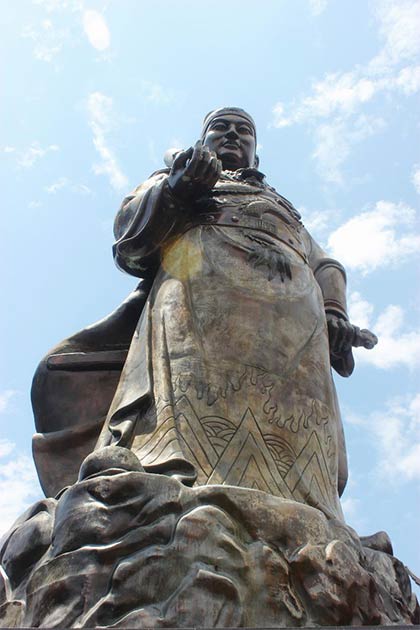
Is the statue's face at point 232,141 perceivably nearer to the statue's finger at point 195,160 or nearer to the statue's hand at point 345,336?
the statue's finger at point 195,160

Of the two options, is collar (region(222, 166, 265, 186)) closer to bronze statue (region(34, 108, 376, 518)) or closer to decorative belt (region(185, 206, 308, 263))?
bronze statue (region(34, 108, 376, 518))

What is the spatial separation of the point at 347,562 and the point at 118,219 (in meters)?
3.94

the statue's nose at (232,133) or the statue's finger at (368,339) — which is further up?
the statue's nose at (232,133)

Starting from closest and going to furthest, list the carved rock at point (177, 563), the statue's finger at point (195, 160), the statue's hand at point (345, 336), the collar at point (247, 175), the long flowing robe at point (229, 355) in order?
the carved rock at point (177, 563) < the long flowing robe at point (229, 355) < the statue's finger at point (195, 160) < the statue's hand at point (345, 336) < the collar at point (247, 175)

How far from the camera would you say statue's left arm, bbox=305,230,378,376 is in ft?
25.1

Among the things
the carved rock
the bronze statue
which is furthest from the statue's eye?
the carved rock

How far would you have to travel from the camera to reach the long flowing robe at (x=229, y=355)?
5.66m

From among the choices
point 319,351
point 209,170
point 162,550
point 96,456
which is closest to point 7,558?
point 96,456

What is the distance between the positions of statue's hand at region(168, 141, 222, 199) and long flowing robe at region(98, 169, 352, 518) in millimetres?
115

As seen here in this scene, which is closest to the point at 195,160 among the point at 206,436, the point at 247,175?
the point at 247,175

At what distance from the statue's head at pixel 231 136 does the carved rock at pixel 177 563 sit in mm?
4302

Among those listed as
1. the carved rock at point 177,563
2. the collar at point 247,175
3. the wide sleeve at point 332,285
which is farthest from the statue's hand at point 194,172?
the carved rock at point 177,563

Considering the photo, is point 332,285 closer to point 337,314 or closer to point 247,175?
point 337,314

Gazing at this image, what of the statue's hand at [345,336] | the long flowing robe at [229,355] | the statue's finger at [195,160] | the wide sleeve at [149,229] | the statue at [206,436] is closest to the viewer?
the statue at [206,436]
